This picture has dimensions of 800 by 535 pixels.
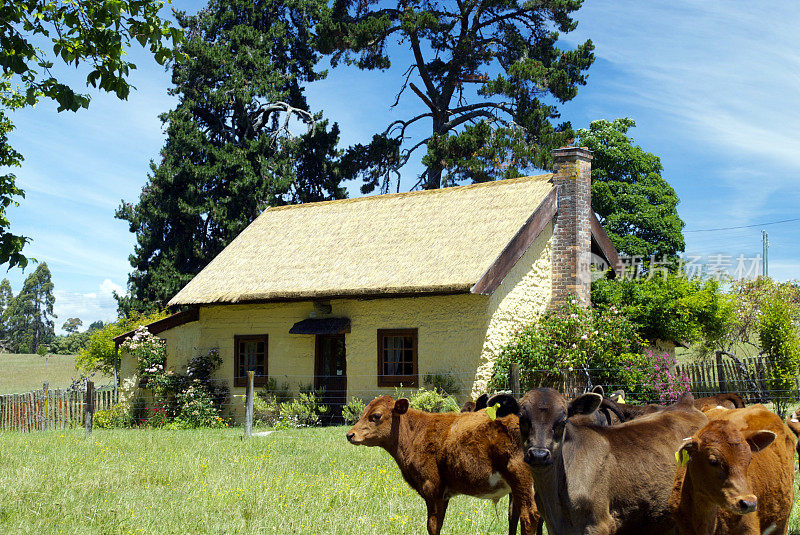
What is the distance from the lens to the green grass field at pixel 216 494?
24.4 feet

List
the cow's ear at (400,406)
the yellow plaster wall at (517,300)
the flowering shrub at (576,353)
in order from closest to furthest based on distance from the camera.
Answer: the cow's ear at (400,406) → the flowering shrub at (576,353) → the yellow plaster wall at (517,300)

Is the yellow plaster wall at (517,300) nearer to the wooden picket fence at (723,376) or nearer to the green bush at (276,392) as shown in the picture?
the wooden picket fence at (723,376)

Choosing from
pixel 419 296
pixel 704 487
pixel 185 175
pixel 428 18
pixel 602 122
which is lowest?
pixel 704 487

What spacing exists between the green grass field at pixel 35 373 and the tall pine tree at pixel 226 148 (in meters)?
12.4

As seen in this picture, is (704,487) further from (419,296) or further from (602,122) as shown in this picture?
(602,122)

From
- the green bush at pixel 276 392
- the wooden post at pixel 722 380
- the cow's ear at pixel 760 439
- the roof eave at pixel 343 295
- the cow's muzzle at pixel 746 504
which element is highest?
the roof eave at pixel 343 295

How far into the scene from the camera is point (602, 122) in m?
31.9

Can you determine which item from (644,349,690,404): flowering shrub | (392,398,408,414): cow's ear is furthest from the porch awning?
(392,398,408,414): cow's ear

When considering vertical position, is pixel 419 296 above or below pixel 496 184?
below

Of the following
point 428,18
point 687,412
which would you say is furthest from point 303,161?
point 687,412

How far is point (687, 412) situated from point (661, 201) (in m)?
26.2

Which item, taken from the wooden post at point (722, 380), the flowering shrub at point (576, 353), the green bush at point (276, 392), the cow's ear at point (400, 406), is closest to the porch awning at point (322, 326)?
the green bush at point (276, 392)

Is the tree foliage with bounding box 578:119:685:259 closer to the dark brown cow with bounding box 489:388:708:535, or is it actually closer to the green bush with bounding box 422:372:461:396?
the green bush with bounding box 422:372:461:396

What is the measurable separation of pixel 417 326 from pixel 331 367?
303 centimetres
